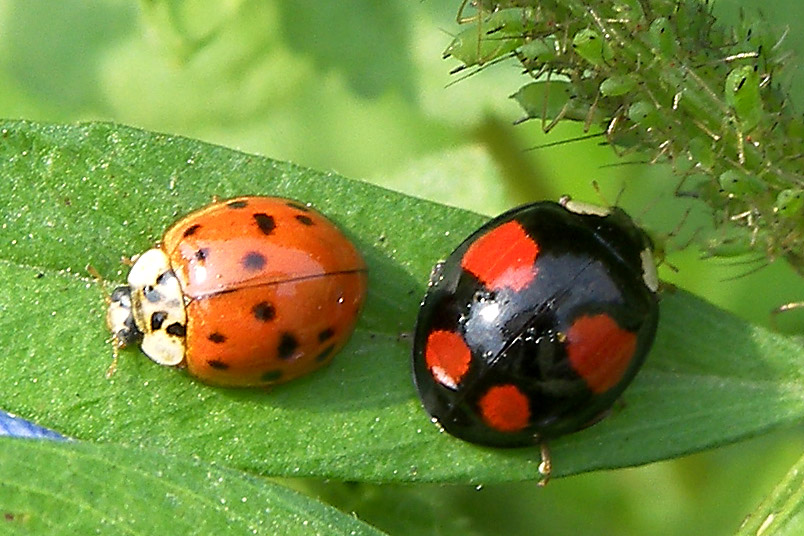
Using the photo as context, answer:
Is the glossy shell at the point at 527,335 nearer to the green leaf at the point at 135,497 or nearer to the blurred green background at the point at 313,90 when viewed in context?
the green leaf at the point at 135,497

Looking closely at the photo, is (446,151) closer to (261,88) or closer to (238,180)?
(261,88)

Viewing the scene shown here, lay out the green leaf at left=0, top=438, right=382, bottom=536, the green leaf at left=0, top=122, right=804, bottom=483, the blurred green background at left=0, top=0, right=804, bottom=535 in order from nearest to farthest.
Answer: the green leaf at left=0, top=438, right=382, bottom=536
the green leaf at left=0, top=122, right=804, bottom=483
the blurred green background at left=0, top=0, right=804, bottom=535

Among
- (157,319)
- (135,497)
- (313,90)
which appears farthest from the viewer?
(313,90)

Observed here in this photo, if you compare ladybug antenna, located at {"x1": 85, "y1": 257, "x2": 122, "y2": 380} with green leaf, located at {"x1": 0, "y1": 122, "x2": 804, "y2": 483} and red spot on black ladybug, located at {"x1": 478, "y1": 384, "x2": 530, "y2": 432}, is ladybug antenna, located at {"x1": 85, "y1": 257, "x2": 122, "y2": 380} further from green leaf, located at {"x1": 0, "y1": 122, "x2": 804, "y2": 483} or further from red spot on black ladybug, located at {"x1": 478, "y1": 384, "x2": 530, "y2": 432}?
red spot on black ladybug, located at {"x1": 478, "y1": 384, "x2": 530, "y2": 432}

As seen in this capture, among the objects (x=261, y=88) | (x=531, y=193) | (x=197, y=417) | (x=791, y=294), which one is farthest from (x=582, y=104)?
(x=261, y=88)

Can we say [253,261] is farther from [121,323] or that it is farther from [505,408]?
[505,408]

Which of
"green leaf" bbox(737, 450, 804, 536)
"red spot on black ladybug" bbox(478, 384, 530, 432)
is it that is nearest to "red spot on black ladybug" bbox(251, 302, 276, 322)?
"red spot on black ladybug" bbox(478, 384, 530, 432)

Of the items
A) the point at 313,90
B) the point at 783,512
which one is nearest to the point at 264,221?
the point at 783,512
